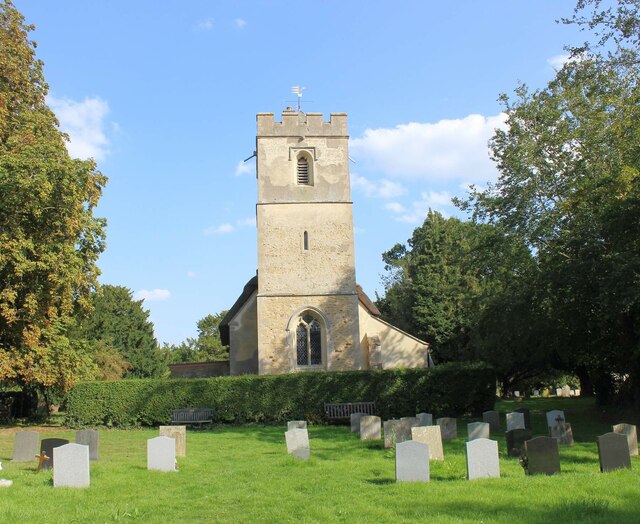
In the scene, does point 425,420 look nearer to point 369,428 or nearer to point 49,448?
point 369,428

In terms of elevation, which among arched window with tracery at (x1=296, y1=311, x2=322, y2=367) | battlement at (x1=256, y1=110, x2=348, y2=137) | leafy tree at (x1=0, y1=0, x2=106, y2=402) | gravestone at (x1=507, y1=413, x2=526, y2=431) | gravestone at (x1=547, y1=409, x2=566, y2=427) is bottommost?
gravestone at (x1=507, y1=413, x2=526, y2=431)

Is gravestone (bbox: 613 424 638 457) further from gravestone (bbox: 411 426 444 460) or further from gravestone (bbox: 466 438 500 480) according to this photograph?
gravestone (bbox: 466 438 500 480)

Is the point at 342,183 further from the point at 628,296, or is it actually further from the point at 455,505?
the point at 455,505

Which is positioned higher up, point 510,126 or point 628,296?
point 510,126

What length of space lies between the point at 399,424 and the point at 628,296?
633cm

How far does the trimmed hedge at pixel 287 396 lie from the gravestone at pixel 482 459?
13775 millimetres

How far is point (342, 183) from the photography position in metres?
28.6

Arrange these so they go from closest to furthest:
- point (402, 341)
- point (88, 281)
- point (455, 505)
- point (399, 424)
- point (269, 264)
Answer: point (455, 505) → point (399, 424) → point (88, 281) → point (269, 264) → point (402, 341)

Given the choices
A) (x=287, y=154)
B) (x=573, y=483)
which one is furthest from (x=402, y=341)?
(x=573, y=483)

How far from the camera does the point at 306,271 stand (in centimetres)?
2762

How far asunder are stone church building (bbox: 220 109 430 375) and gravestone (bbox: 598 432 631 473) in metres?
16.6

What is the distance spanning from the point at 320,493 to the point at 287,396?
48.0 feet

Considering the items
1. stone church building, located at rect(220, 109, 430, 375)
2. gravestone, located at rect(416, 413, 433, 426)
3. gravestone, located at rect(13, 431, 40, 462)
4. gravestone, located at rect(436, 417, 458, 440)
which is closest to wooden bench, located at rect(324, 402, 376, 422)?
stone church building, located at rect(220, 109, 430, 375)

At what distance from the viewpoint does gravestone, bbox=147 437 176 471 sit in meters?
12.4
